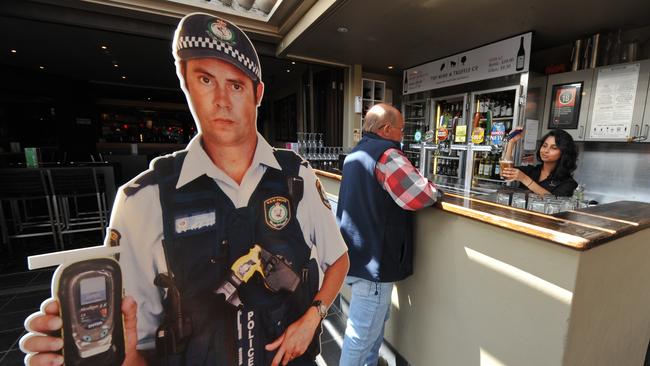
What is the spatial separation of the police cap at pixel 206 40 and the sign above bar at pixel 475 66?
3.67 m

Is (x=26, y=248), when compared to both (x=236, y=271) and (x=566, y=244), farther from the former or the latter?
(x=566, y=244)

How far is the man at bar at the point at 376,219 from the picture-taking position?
1350mm

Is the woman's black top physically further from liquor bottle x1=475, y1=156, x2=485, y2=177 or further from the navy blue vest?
liquor bottle x1=475, y1=156, x2=485, y2=177

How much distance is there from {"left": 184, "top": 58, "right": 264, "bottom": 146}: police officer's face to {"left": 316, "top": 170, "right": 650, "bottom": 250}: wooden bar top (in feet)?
3.46

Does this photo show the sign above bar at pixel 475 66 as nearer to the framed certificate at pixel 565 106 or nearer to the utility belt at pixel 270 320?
the framed certificate at pixel 565 106

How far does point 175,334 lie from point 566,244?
1231mm

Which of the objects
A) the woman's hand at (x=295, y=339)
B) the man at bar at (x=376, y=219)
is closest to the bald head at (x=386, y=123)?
the man at bar at (x=376, y=219)

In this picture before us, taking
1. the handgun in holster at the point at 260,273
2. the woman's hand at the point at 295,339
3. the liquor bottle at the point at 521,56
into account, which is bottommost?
the woman's hand at the point at 295,339

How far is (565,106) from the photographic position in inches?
128

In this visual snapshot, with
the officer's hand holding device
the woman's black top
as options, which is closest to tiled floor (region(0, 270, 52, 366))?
the officer's hand holding device

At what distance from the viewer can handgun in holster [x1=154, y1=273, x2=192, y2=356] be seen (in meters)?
0.72

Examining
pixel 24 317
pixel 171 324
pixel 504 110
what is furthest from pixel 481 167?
pixel 24 317

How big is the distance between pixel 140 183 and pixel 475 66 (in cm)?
423

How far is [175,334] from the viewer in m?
0.73
